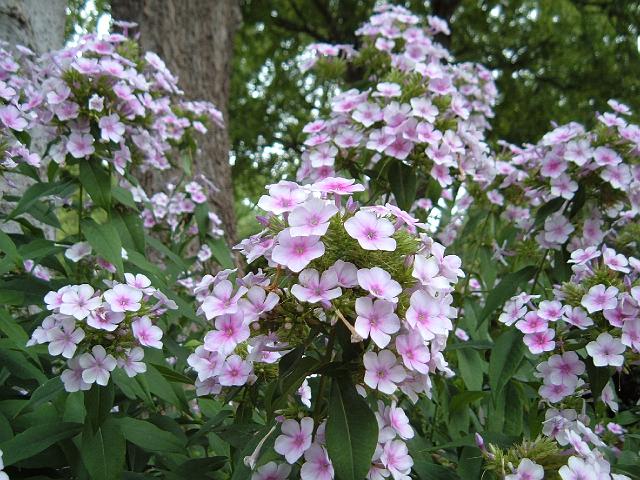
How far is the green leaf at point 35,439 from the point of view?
154 cm

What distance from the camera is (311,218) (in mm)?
1274

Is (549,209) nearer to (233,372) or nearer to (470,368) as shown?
(470,368)

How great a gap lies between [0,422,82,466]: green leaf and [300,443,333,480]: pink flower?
66 centimetres

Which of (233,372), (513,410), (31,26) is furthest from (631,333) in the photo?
(31,26)

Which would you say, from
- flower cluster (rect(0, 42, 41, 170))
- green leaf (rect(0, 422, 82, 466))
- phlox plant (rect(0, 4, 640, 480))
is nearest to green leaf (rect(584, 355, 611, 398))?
phlox plant (rect(0, 4, 640, 480))

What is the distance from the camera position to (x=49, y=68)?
92.6 inches

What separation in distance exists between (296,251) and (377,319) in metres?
0.21

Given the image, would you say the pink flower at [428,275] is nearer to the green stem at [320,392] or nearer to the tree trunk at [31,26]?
the green stem at [320,392]

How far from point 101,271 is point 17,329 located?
624 millimetres

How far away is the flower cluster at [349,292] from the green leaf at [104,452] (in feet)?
1.41

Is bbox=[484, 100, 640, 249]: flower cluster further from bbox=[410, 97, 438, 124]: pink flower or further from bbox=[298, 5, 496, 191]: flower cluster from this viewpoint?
bbox=[410, 97, 438, 124]: pink flower

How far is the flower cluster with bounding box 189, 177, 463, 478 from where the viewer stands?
124cm

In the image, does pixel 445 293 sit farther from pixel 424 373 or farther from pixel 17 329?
pixel 17 329

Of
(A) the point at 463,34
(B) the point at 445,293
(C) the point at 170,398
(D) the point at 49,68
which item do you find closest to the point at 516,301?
(B) the point at 445,293
